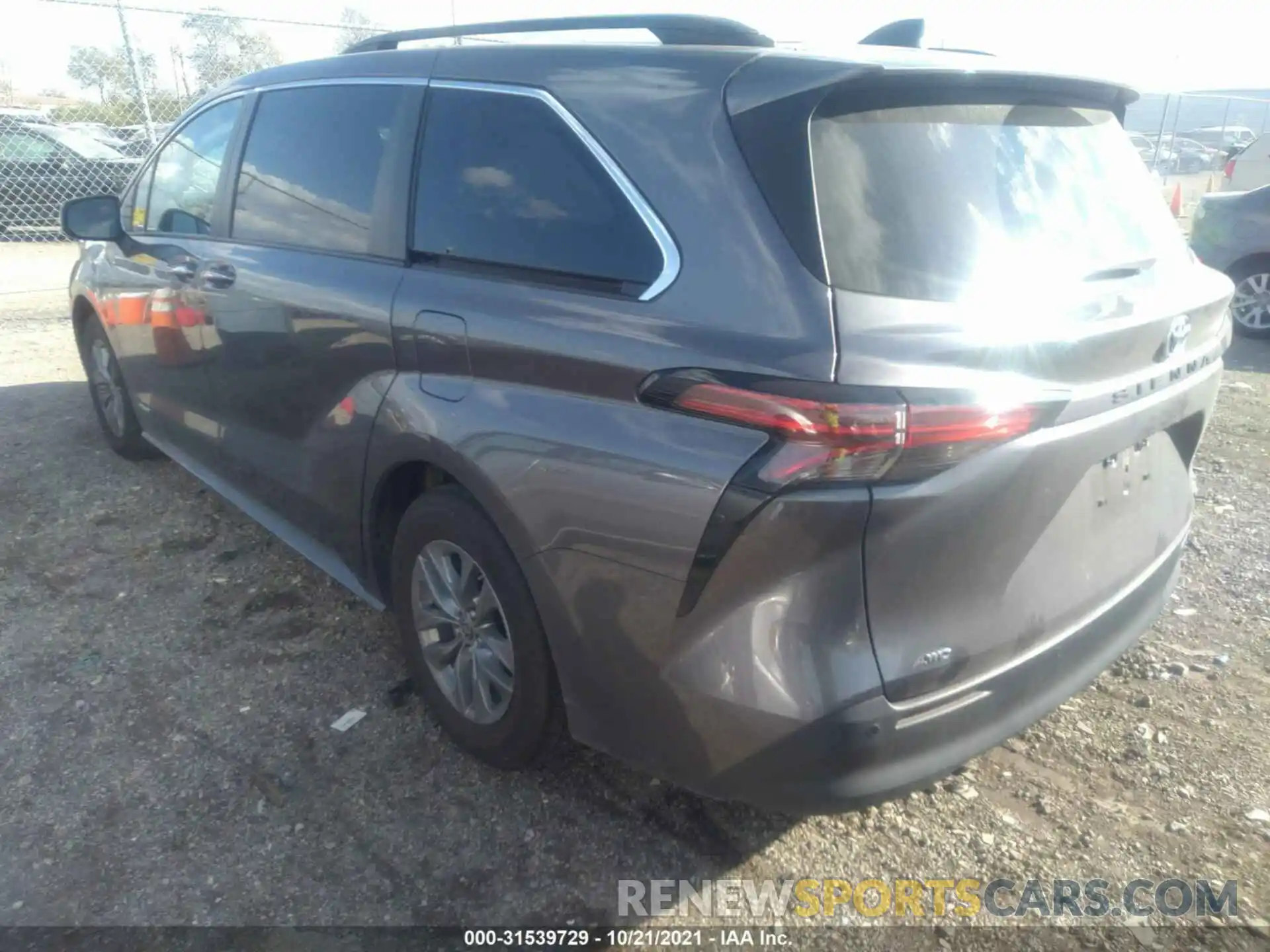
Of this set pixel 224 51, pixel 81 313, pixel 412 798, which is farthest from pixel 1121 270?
pixel 224 51

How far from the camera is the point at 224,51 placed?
12.4 meters

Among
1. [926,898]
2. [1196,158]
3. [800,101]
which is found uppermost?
[800,101]

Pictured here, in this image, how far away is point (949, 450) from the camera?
1.85 metres

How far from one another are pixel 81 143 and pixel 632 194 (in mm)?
13607

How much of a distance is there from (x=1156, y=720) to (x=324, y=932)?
2440 millimetres

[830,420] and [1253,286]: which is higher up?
[830,420]

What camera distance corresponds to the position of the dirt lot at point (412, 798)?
241cm

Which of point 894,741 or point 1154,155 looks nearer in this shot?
point 894,741

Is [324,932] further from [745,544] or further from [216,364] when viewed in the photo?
[216,364]

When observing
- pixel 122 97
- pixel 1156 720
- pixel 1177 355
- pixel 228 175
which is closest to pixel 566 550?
pixel 1177 355

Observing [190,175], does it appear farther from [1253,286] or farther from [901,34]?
[1253,286]

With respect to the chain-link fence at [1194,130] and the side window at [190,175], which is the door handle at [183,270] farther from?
the chain-link fence at [1194,130]

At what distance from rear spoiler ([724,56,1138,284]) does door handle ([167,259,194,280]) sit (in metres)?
2.53

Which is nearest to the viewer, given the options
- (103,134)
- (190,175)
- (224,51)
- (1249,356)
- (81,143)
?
(190,175)
